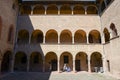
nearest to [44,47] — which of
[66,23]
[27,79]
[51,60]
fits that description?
[51,60]

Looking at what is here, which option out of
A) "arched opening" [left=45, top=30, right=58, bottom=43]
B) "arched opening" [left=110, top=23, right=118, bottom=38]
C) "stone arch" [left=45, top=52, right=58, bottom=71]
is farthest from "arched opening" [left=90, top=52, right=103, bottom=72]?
"arched opening" [left=45, top=30, right=58, bottom=43]

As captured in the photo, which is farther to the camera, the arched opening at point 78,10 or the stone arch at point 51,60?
the arched opening at point 78,10

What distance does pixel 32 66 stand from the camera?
933 inches

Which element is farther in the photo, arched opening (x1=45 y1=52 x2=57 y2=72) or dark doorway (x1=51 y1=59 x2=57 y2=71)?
dark doorway (x1=51 y1=59 x2=57 y2=71)

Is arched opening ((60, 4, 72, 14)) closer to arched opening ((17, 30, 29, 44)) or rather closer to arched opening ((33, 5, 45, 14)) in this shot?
arched opening ((33, 5, 45, 14))

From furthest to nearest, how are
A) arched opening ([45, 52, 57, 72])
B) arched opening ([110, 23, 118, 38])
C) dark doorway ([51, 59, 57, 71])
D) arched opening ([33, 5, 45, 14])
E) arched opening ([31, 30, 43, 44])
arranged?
arched opening ([33, 5, 45, 14]), arched opening ([31, 30, 43, 44]), dark doorway ([51, 59, 57, 71]), arched opening ([45, 52, 57, 72]), arched opening ([110, 23, 118, 38])

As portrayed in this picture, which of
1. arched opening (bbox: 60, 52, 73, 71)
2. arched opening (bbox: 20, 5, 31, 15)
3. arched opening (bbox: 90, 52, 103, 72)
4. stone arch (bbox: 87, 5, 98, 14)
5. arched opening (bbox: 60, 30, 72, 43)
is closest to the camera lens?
arched opening (bbox: 90, 52, 103, 72)

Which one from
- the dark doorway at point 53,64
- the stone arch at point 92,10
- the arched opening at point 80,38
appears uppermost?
the stone arch at point 92,10

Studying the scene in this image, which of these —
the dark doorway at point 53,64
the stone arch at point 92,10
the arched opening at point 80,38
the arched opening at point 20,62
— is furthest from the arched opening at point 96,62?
the arched opening at point 20,62

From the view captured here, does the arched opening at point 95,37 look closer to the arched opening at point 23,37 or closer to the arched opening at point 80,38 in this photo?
the arched opening at point 80,38

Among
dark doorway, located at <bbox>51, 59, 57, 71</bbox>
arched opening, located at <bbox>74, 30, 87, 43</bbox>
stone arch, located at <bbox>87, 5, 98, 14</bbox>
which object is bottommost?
dark doorway, located at <bbox>51, 59, 57, 71</bbox>

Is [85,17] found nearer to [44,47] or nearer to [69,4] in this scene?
[69,4]

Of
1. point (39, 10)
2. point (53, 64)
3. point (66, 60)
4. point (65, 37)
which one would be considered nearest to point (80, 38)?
point (65, 37)

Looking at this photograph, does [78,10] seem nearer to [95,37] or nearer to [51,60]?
[95,37]
